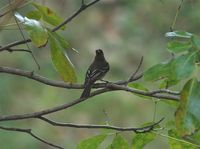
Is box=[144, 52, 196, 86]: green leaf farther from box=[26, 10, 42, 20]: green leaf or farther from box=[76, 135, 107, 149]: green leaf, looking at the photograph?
box=[26, 10, 42, 20]: green leaf

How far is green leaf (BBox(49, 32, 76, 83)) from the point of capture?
1.59m

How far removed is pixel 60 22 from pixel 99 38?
6.54 meters

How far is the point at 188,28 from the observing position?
20.5ft

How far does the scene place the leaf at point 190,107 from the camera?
1291 millimetres

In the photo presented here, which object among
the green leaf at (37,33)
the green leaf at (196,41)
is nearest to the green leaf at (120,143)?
the green leaf at (37,33)

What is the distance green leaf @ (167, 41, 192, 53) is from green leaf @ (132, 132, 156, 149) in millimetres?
397

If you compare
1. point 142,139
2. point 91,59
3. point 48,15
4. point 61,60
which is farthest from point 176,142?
point 91,59

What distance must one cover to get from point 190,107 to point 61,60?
0.43 m

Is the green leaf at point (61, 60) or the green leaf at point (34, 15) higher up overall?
the green leaf at point (34, 15)

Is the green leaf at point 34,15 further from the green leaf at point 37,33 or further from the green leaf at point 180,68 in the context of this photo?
the green leaf at point 180,68

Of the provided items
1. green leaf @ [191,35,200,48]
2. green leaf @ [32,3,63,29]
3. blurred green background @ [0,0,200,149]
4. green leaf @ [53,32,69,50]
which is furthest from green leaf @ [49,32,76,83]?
blurred green background @ [0,0,200,149]

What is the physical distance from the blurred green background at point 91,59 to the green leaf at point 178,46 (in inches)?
169

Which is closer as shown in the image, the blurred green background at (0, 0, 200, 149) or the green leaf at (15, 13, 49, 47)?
the green leaf at (15, 13, 49, 47)

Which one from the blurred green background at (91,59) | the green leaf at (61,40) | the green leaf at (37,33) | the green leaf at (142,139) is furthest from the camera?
the blurred green background at (91,59)
